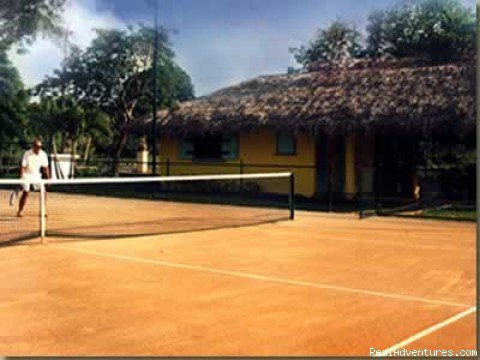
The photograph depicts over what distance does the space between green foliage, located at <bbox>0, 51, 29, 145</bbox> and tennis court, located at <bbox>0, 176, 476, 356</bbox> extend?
305 cm

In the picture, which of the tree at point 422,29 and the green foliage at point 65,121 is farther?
the green foliage at point 65,121

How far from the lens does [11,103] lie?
646 inches

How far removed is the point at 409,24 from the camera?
1041 cm

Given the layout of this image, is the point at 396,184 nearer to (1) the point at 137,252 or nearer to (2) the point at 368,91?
(2) the point at 368,91

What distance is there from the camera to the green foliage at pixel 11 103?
442 inches

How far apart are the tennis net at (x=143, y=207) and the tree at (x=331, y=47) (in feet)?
8.81

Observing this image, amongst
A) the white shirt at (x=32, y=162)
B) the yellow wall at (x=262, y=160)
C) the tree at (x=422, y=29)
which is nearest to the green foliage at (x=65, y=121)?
the yellow wall at (x=262, y=160)

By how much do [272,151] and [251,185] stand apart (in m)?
1.69

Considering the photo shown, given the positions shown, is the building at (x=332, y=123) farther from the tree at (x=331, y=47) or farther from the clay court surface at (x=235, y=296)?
the clay court surface at (x=235, y=296)

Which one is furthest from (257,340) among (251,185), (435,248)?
(251,185)

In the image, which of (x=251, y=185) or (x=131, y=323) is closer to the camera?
(x=131, y=323)

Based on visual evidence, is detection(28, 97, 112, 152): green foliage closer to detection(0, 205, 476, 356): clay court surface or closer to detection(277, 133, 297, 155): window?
detection(277, 133, 297, 155): window

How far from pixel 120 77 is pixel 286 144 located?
5364 mm

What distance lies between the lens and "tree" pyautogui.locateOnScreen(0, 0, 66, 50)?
25.4 ft
